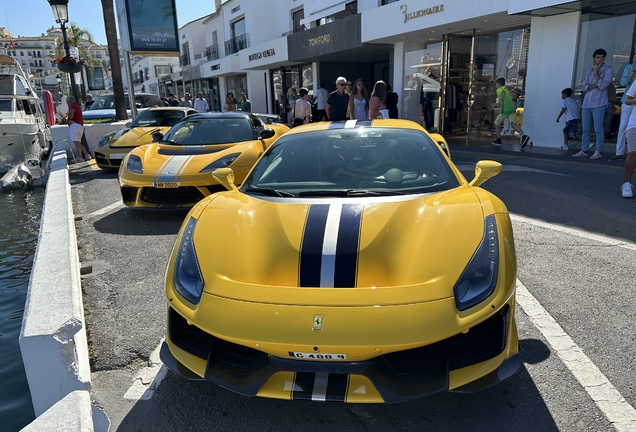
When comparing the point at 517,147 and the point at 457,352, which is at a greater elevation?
the point at 457,352

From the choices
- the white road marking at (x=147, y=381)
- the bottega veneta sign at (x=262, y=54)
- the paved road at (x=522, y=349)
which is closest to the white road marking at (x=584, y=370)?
the paved road at (x=522, y=349)

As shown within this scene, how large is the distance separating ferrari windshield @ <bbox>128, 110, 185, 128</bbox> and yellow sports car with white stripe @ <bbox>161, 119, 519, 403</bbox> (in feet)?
27.8

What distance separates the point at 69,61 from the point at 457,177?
46.6 feet

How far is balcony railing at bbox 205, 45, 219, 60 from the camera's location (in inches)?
1388

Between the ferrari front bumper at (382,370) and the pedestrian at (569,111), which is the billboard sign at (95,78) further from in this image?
the ferrari front bumper at (382,370)

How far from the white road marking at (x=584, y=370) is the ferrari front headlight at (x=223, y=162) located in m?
3.91

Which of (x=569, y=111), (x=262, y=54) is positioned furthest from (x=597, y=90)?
(x=262, y=54)

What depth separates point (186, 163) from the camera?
19.0 ft

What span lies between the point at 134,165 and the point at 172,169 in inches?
25.5

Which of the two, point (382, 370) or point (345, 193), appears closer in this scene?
point (382, 370)

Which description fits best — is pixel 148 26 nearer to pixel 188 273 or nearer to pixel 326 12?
pixel 326 12

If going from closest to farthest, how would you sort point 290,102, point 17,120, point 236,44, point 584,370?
point 584,370 → point 17,120 → point 290,102 → point 236,44

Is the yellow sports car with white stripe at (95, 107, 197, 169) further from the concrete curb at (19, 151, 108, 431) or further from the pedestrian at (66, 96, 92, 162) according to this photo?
the concrete curb at (19, 151, 108, 431)

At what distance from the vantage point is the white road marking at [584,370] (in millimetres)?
2112
